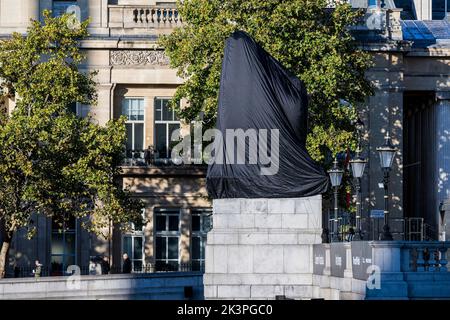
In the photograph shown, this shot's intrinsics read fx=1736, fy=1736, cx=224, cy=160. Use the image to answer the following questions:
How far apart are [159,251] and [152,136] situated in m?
4.95

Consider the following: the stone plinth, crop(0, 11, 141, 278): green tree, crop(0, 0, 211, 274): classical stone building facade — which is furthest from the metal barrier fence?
the stone plinth

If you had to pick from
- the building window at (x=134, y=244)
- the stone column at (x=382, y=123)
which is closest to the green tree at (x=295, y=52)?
the stone column at (x=382, y=123)

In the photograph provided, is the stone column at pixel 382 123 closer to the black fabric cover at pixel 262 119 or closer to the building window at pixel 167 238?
the building window at pixel 167 238

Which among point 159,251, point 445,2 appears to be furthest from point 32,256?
point 445,2

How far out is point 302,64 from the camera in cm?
6419

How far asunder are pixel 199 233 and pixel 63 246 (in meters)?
5.74

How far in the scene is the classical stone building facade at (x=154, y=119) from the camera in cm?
7256

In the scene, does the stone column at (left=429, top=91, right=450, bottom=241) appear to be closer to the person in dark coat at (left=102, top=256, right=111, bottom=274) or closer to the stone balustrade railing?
the stone balustrade railing

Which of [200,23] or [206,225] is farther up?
[200,23]

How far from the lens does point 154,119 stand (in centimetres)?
7419

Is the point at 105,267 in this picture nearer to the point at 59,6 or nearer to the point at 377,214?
the point at 377,214

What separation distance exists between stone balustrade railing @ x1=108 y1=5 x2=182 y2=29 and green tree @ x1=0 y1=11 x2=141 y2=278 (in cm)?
1240

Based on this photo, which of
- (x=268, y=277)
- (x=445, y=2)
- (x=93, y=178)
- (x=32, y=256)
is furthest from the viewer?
(x=445, y=2)
